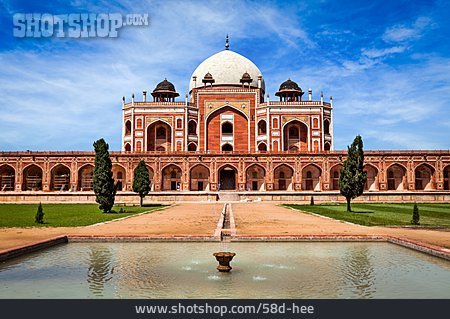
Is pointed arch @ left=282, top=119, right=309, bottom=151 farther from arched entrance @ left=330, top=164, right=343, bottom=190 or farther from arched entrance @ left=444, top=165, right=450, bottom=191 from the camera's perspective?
arched entrance @ left=444, top=165, right=450, bottom=191

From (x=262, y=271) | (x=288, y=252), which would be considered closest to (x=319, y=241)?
(x=288, y=252)

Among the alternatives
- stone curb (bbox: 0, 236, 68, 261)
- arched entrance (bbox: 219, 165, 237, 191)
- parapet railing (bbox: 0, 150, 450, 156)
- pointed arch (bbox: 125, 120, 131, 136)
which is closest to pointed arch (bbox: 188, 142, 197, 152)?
arched entrance (bbox: 219, 165, 237, 191)

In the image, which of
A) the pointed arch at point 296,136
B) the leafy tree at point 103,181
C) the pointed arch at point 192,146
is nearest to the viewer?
the leafy tree at point 103,181

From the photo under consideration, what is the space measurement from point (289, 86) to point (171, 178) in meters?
14.5

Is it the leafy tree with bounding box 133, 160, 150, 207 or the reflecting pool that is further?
the leafy tree with bounding box 133, 160, 150, 207

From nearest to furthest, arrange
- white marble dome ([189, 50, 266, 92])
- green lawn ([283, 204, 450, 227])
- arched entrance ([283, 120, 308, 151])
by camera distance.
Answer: green lawn ([283, 204, 450, 227]), arched entrance ([283, 120, 308, 151]), white marble dome ([189, 50, 266, 92])

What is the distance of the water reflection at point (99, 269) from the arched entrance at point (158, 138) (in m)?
30.8

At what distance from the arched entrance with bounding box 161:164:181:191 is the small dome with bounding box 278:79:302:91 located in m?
13.3

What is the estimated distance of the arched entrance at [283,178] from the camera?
112 feet

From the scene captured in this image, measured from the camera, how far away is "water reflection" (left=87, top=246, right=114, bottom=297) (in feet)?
17.6

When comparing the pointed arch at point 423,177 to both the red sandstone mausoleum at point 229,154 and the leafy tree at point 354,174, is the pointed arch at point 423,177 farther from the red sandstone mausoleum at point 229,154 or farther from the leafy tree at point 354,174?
the leafy tree at point 354,174

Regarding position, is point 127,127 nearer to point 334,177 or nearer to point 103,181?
point 334,177

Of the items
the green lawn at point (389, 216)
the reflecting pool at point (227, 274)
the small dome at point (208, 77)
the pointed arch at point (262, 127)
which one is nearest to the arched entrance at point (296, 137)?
the pointed arch at point (262, 127)
